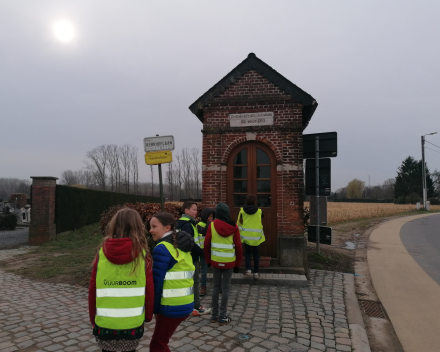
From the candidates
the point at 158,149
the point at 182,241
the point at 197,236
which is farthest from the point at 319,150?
the point at 182,241

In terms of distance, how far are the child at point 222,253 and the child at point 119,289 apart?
7.49 feet

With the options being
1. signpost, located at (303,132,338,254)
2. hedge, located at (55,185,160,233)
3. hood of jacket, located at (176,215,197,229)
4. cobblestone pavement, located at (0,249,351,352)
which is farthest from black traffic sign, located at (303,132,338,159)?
hedge, located at (55,185,160,233)

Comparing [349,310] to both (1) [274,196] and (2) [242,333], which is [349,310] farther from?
(1) [274,196]

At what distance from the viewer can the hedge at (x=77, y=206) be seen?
13.9 m

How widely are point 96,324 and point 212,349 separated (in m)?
1.86

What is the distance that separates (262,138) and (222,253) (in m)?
3.75

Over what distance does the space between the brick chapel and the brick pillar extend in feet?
26.7

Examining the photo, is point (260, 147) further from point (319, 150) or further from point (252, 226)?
point (252, 226)

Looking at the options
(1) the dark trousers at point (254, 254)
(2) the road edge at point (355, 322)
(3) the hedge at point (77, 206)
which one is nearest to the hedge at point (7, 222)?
(3) the hedge at point (77, 206)

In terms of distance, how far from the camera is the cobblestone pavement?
13.1ft

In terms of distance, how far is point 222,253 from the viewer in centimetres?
478

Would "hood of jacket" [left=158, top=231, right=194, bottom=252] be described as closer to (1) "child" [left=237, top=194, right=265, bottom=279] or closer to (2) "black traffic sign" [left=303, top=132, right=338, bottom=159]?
(1) "child" [left=237, top=194, right=265, bottom=279]

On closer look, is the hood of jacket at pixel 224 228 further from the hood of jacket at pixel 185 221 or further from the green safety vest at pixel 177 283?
the green safety vest at pixel 177 283

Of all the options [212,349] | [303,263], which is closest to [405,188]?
[303,263]
